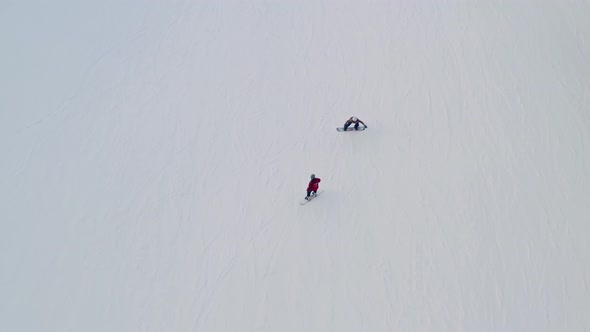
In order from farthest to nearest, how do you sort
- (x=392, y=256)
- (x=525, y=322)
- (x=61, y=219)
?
(x=61, y=219) < (x=392, y=256) < (x=525, y=322)

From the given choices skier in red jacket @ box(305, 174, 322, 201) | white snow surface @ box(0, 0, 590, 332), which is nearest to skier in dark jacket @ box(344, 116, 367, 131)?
white snow surface @ box(0, 0, 590, 332)

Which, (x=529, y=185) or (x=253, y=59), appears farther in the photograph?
(x=253, y=59)

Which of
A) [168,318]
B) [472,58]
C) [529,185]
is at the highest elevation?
[472,58]

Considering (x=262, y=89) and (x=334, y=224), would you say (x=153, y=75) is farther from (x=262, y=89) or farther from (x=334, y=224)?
(x=334, y=224)

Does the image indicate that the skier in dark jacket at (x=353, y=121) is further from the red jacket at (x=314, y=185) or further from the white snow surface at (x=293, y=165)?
the red jacket at (x=314, y=185)

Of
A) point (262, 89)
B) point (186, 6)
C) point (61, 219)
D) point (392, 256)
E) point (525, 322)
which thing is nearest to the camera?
point (525, 322)

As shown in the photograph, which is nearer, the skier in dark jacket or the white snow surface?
the white snow surface

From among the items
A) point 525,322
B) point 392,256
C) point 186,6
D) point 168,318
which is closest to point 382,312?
point 392,256

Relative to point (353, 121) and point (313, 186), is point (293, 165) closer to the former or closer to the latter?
point (313, 186)

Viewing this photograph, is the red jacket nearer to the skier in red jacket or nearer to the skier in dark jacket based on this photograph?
the skier in red jacket
